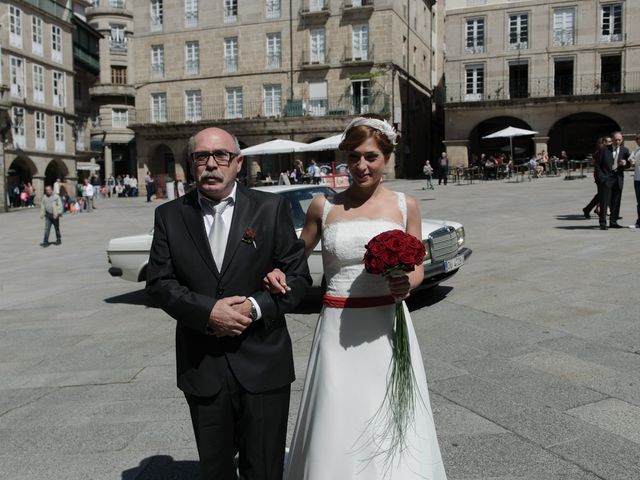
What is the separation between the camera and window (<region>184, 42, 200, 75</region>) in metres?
43.2

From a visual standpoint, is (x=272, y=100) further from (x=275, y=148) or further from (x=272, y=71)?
(x=275, y=148)

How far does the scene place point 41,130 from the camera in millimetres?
43250

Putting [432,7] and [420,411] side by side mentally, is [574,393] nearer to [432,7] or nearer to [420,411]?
[420,411]

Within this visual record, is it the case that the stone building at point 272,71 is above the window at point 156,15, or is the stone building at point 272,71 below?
below

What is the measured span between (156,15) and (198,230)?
148 feet

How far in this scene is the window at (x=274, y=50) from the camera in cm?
4128

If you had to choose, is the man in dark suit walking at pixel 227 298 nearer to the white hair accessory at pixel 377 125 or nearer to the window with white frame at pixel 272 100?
the white hair accessory at pixel 377 125

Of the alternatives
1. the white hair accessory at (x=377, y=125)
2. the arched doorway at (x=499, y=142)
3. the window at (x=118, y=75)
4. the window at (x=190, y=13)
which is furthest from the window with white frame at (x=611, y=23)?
the white hair accessory at (x=377, y=125)

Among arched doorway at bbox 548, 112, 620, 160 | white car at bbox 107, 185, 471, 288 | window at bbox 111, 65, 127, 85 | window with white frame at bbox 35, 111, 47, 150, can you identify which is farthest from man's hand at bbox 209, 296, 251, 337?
window at bbox 111, 65, 127, 85

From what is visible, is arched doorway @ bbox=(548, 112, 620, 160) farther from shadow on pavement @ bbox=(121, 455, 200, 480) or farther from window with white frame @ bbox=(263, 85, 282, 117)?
shadow on pavement @ bbox=(121, 455, 200, 480)

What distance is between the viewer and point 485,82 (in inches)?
1593

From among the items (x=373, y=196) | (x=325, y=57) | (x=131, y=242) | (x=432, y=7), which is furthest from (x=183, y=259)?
(x=432, y=7)

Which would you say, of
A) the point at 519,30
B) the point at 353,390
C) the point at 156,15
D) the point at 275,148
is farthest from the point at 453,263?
the point at 156,15

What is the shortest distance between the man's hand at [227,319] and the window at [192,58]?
140ft
